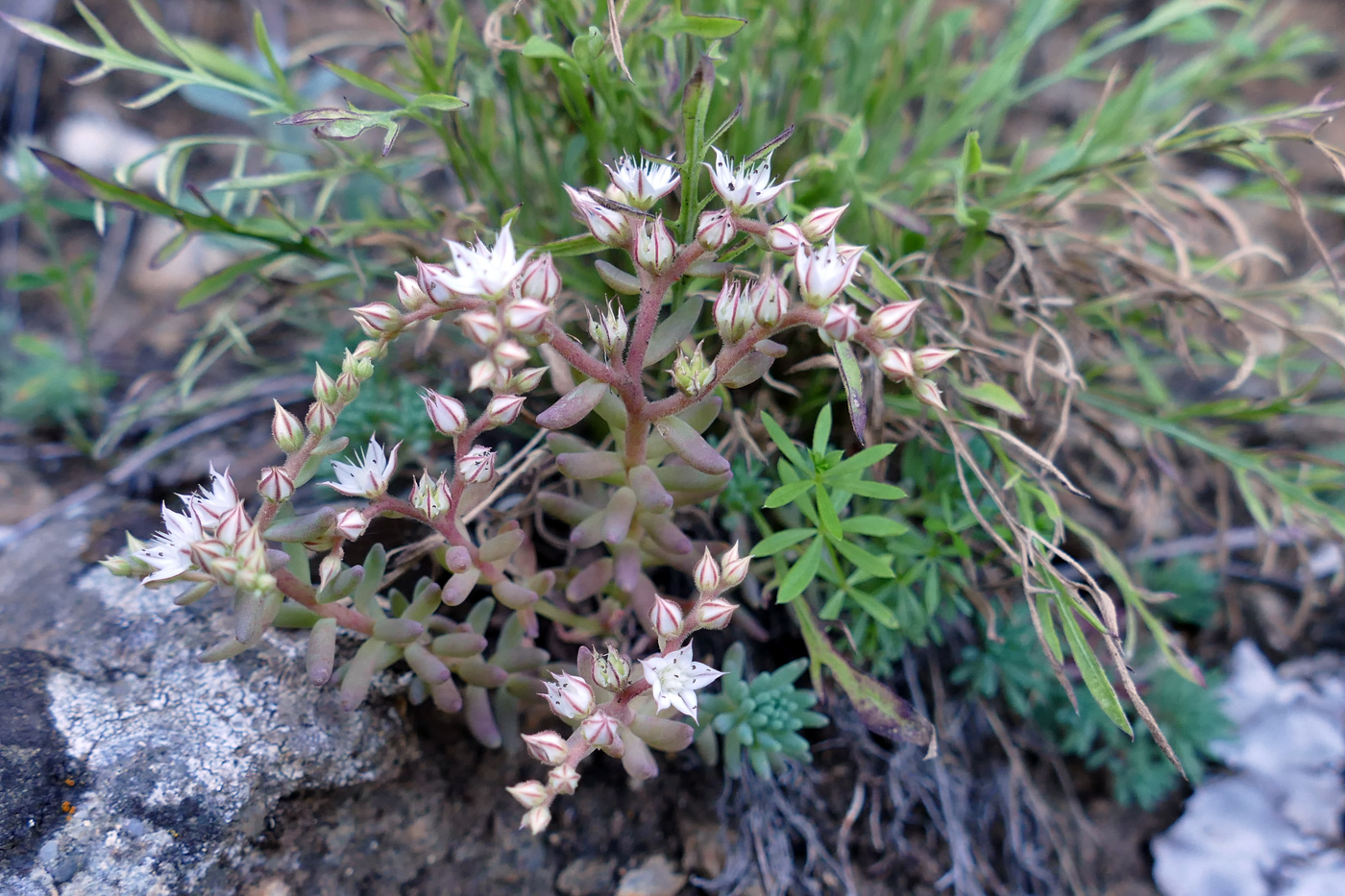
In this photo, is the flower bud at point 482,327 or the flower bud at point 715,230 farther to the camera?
the flower bud at point 715,230

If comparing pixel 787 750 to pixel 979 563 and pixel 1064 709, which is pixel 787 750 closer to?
pixel 979 563

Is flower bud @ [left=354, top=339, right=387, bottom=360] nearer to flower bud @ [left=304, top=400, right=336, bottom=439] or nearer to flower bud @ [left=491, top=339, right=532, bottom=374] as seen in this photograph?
flower bud @ [left=304, top=400, right=336, bottom=439]

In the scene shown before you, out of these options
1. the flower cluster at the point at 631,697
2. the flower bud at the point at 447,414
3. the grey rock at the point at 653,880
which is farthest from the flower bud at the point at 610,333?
the grey rock at the point at 653,880

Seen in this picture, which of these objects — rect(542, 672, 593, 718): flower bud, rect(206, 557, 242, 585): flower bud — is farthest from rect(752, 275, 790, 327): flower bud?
rect(206, 557, 242, 585): flower bud

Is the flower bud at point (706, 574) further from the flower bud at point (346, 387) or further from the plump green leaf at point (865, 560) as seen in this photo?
the flower bud at point (346, 387)

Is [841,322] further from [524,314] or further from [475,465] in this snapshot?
[475,465]

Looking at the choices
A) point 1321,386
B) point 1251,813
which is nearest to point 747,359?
point 1251,813
